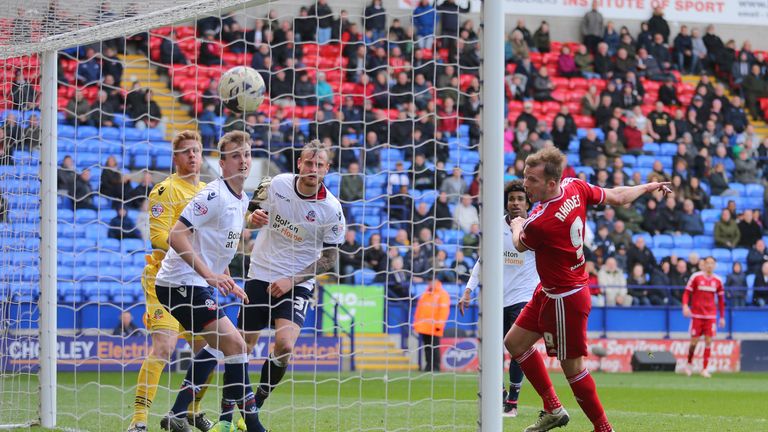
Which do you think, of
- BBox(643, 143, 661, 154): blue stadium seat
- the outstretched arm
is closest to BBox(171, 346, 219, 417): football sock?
the outstretched arm

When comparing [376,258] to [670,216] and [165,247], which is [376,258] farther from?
[165,247]

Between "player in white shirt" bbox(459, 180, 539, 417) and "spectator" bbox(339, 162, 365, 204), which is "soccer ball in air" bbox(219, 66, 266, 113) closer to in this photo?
"player in white shirt" bbox(459, 180, 539, 417)

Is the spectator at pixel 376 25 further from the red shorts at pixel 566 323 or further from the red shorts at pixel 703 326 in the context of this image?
the red shorts at pixel 566 323

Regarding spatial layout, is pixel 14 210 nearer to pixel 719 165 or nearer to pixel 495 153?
pixel 495 153

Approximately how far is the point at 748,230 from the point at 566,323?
15847mm

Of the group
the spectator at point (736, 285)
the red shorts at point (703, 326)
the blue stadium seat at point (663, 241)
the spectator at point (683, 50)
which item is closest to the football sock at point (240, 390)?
the red shorts at point (703, 326)

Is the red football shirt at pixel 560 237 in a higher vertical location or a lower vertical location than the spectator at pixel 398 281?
higher

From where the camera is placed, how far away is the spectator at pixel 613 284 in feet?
63.7

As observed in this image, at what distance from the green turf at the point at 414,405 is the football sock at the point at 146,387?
192 millimetres

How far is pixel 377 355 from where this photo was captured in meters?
17.4

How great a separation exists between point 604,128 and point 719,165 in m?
2.43

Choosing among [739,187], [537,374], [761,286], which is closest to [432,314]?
[761,286]

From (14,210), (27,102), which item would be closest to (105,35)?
(27,102)

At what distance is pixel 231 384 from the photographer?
22.9ft
